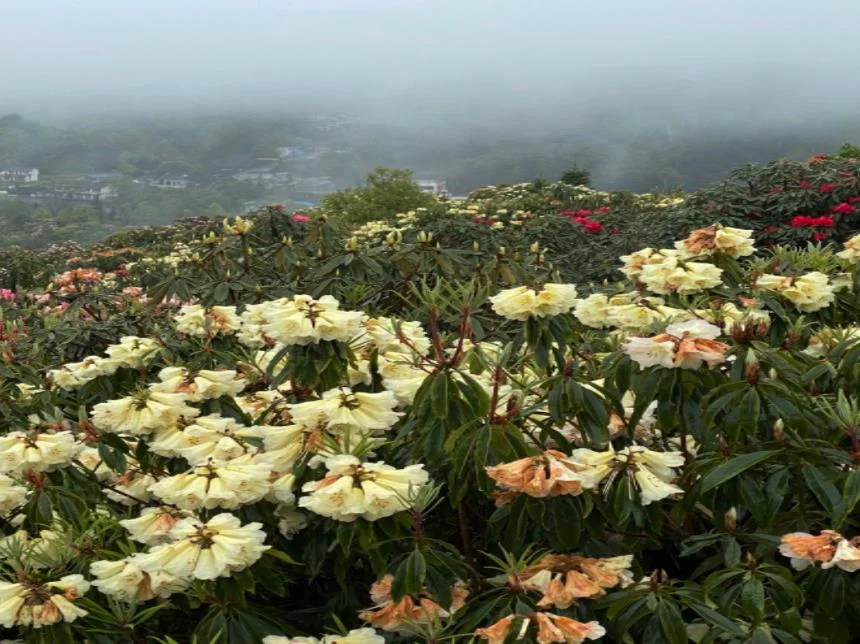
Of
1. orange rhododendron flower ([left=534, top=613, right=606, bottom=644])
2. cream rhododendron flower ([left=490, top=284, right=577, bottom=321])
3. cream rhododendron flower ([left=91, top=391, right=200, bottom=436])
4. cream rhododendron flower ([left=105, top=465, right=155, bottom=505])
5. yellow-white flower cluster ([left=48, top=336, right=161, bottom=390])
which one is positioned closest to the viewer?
orange rhododendron flower ([left=534, top=613, right=606, bottom=644])

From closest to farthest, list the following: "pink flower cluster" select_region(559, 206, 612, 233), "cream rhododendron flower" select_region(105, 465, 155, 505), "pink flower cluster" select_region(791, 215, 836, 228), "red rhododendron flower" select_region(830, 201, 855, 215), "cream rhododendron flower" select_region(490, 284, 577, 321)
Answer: "cream rhododendron flower" select_region(490, 284, 577, 321) → "cream rhododendron flower" select_region(105, 465, 155, 505) → "pink flower cluster" select_region(791, 215, 836, 228) → "red rhododendron flower" select_region(830, 201, 855, 215) → "pink flower cluster" select_region(559, 206, 612, 233)

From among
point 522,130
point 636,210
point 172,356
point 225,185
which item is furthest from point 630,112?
point 172,356

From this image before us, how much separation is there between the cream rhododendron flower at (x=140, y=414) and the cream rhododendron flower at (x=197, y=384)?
7cm

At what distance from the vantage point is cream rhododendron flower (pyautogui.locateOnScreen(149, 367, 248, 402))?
1.92 metres

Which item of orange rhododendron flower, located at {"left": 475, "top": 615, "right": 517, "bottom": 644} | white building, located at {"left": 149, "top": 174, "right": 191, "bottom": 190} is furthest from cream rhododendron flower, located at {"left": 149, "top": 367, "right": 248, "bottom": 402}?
white building, located at {"left": 149, "top": 174, "right": 191, "bottom": 190}

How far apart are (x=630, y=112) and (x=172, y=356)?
8458 centimetres

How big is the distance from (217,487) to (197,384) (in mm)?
505

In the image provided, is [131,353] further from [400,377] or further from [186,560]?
[186,560]

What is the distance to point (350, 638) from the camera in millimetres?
1329

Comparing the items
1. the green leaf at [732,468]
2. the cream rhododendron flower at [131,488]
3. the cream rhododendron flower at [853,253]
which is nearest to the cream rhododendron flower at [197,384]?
the cream rhododendron flower at [131,488]

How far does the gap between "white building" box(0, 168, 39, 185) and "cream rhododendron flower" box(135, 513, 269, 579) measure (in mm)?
56711

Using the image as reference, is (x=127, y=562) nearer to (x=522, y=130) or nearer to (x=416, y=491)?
(x=416, y=491)

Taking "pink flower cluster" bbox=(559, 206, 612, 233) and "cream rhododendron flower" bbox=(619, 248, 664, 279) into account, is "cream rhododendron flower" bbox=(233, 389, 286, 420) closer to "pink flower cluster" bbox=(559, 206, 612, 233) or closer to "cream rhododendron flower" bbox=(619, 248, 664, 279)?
"cream rhododendron flower" bbox=(619, 248, 664, 279)

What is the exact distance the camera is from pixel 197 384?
1.93 m
